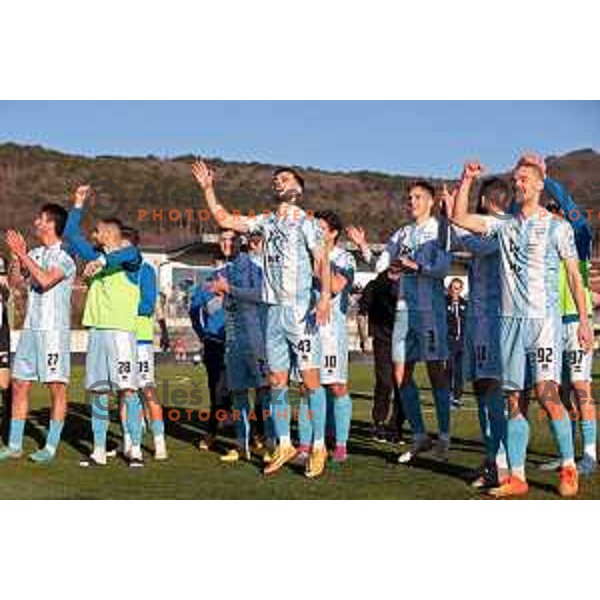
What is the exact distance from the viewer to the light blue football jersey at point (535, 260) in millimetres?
7660

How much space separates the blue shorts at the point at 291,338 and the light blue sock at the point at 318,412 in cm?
22

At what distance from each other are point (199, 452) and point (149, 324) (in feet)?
4.36

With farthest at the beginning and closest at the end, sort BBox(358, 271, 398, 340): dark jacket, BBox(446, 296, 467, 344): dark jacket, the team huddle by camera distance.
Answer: BBox(446, 296, 467, 344): dark jacket < BBox(358, 271, 398, 340): dark jacket < the team huddle

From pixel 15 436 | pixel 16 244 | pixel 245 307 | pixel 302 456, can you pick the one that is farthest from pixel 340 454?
pixel 16 244

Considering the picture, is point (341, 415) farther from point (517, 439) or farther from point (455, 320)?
point (455, 320)

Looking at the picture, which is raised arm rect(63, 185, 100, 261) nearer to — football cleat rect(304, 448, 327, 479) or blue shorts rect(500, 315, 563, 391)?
football cleat rect(304, 448, 327, 479)

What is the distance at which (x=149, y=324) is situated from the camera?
9.93m

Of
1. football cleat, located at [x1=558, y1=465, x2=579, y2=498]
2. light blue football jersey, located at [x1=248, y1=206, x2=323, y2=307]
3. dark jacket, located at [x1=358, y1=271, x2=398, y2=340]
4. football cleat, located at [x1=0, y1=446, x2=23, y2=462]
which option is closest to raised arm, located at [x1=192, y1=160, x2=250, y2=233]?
light blue football jersey, located at [x1=248, y1=206, x2=323, y2=307]

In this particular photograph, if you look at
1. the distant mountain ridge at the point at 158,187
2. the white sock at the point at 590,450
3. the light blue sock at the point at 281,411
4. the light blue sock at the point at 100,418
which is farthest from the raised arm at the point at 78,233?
Answer: the distant mountain ridge at the point at 158,187

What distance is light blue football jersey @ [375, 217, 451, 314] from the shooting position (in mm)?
9305

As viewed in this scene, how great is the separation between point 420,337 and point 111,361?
253cm

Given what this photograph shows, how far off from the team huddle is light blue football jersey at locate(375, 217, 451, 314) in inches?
0.5

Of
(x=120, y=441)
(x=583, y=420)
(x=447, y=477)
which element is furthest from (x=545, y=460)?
(x=120, y=441)

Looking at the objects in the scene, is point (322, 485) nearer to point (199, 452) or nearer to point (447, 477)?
point (447, 477)
